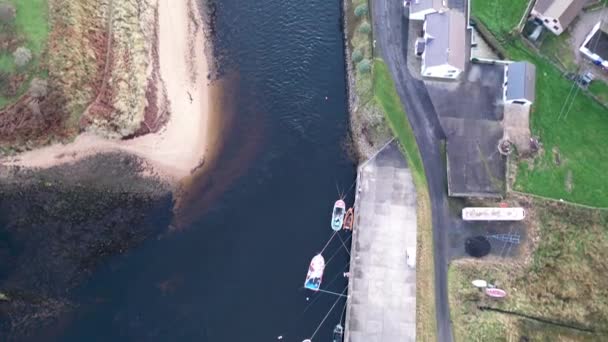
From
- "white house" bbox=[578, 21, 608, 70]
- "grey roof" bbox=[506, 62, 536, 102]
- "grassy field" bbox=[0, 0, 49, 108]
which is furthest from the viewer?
"white house" bbox=[578, 21, 608, 70]

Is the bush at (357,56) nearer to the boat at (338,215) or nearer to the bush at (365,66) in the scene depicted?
the bush at (365,66)

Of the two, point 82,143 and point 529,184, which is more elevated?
point 82,143

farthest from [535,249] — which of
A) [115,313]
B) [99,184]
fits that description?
[99,184]

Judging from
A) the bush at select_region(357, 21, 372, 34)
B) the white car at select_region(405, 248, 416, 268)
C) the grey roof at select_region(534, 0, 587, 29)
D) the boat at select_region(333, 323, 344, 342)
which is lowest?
the boat at select_region(333, 323, 344, 342)

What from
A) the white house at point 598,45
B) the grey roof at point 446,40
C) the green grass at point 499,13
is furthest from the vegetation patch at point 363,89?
the white house at point 598,45

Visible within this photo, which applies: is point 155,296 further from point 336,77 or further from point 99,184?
point 336,77

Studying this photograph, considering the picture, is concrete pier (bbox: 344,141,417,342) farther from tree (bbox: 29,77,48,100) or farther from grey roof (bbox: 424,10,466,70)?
tree (bbox: 29,77,48,100)

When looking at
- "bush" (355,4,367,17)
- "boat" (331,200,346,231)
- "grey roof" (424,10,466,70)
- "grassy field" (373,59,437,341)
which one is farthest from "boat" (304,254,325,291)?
"bush" (355,4,367,17)
